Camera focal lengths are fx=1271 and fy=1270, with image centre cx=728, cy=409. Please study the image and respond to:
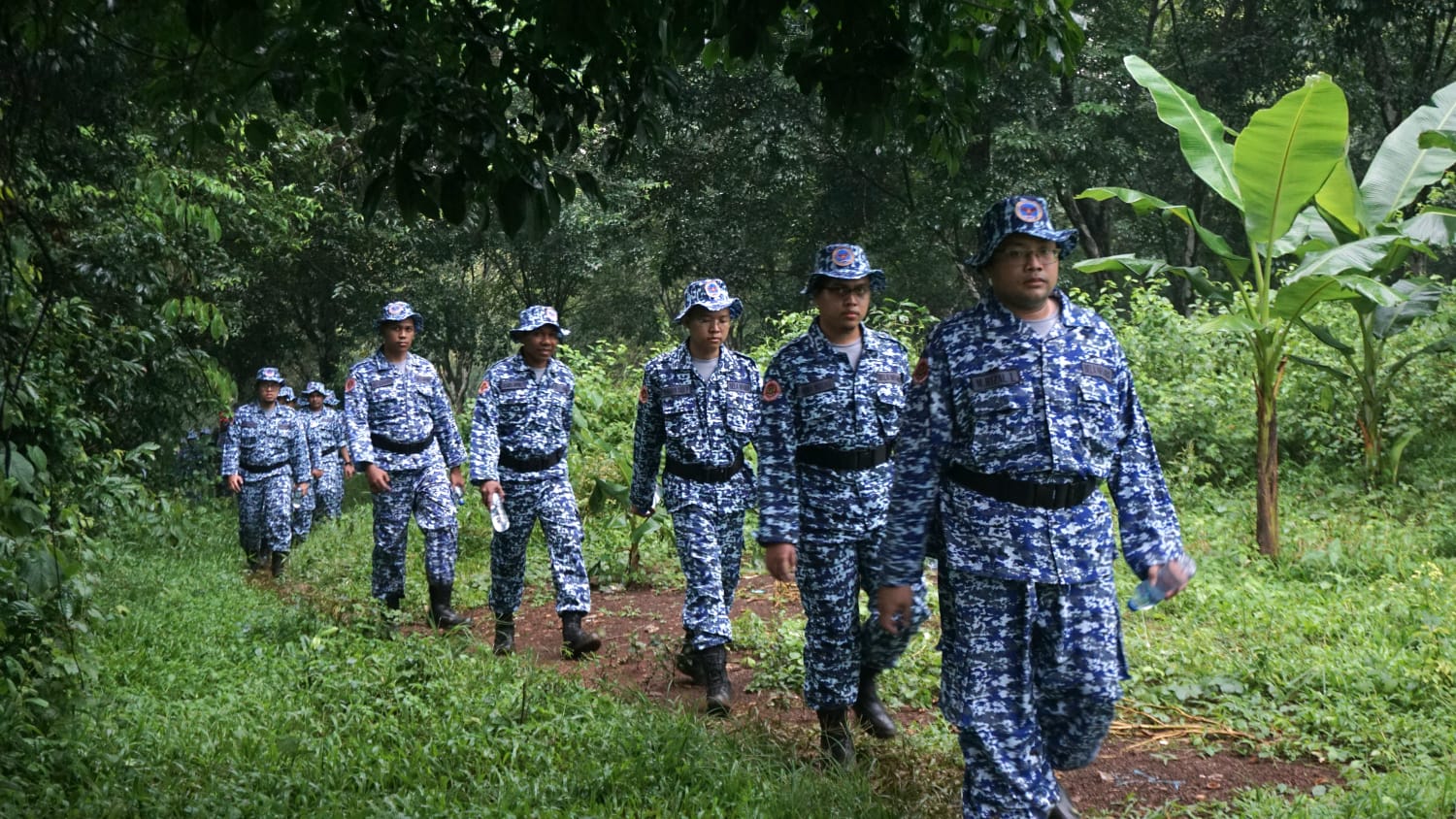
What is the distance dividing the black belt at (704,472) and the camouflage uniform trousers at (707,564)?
16cm

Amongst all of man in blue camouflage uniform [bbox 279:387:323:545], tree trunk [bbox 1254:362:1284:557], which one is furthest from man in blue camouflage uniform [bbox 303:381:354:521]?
tree trunk [bbox 1254:362:1284:557]

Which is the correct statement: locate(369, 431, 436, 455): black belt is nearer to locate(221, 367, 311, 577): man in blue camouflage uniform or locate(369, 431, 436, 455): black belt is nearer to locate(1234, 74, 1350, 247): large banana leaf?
locate(221, 367, 311, 577): man in blue camouflage uniform

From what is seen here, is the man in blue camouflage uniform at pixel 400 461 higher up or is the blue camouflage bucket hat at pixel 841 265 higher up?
the blue camouflage bucket hat at pixel 841 265

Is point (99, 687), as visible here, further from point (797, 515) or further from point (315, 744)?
point (797, 515)

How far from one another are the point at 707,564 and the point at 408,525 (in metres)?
2.81

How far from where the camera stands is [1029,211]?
4.05 m

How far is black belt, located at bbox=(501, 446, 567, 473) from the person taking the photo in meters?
7.79

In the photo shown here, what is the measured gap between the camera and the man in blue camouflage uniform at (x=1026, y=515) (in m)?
4.00

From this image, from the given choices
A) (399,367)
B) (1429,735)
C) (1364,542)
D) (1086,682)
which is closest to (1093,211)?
(1364,542)

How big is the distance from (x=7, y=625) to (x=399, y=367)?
3629 mm

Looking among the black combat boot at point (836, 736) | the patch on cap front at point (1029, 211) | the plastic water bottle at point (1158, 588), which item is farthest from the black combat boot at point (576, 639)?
the patch on cap front at point (1029, 211)

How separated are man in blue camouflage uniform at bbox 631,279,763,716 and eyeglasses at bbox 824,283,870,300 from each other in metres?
1.08

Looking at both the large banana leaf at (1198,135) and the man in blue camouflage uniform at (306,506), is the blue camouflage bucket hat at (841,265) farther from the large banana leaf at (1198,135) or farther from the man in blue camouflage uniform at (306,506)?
the man in blue camouflage uniform at (306,506)

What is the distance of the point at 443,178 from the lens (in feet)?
10.0
